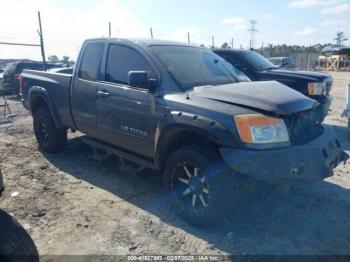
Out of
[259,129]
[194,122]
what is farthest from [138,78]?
[259,129]

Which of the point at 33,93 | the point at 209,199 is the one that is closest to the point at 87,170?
the point at 33,93

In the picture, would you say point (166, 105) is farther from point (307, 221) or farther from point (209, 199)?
point (307, 221)

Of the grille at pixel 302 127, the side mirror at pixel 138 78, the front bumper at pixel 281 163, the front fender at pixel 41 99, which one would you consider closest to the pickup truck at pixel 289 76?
the grille at pixel 302 127

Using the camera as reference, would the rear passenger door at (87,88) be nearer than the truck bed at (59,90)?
Yes

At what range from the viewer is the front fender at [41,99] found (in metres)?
5.55

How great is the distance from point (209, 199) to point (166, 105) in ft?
3.58

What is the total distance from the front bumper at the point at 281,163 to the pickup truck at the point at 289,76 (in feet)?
11.5

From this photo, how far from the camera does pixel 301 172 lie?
121 inches

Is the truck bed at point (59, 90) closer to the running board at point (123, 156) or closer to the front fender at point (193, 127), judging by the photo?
the running board at point (123, 156)

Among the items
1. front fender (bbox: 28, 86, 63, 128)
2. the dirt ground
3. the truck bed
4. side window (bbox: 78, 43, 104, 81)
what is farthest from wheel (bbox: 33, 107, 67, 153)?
side window (bbox: 78, 43, 104, 81)

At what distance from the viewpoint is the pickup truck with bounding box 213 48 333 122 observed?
7027 mm

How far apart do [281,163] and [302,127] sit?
0.72m

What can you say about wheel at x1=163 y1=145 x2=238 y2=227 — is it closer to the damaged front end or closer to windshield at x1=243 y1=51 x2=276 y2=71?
the damaged front end

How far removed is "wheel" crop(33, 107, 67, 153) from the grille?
4.05 m
